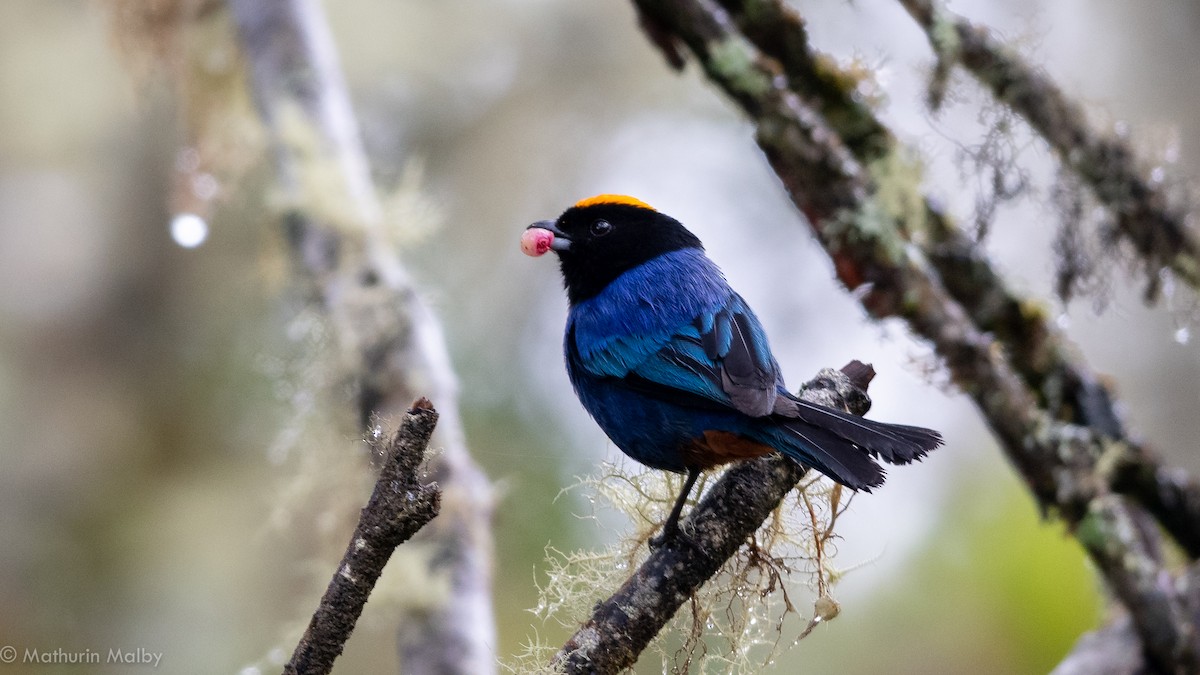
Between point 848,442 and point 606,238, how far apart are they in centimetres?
140

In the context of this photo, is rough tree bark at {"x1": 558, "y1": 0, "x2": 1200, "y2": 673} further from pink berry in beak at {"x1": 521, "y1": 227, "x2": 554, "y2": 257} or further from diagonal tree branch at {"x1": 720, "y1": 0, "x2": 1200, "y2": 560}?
pink berry in beak at {"x1": 521, "y1": 227, "x2": 554, "y2": 257}

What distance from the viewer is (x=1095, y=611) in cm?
481

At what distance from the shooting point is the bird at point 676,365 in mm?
2242

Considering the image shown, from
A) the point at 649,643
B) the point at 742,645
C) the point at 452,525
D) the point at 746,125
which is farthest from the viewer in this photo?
the point at 452,525

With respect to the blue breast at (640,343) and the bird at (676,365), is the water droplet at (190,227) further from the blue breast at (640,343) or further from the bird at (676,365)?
the blue breast at (640,343)

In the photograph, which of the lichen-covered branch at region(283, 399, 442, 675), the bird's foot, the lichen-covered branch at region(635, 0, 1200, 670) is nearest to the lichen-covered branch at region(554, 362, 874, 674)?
the bird's foot

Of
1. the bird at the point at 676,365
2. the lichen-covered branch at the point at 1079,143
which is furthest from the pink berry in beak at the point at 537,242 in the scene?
the lichen-covered branch at the point at 1079,143

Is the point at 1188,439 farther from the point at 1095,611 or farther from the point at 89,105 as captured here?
the point at 89,105

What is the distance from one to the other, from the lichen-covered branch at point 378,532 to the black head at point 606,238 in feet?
5.88

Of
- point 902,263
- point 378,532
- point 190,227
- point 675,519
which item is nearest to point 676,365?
point 675,519

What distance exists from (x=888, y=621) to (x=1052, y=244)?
2936mm

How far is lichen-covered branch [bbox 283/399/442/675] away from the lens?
4.90 ft

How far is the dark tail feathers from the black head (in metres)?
1.12

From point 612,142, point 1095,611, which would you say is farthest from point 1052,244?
point 612,142
